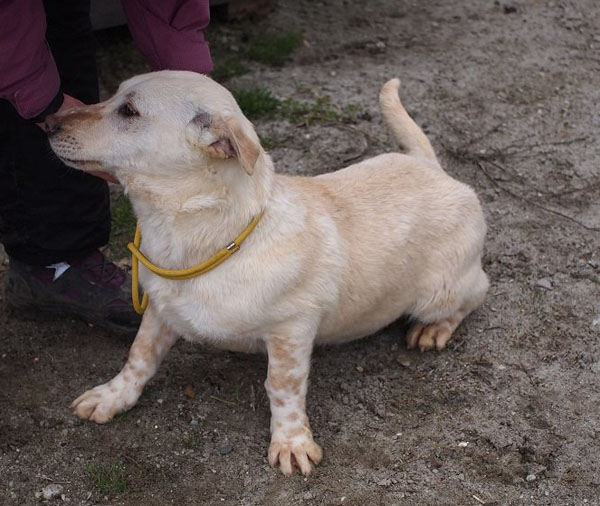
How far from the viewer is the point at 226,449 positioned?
3.34 m

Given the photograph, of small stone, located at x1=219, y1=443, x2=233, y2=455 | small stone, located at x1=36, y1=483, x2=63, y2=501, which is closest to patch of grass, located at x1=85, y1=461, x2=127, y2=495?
small stone, located at x1=36, y1=483, x2=63, y2=501

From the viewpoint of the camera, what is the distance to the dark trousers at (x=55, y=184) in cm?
348

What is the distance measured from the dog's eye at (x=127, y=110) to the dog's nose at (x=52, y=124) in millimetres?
225

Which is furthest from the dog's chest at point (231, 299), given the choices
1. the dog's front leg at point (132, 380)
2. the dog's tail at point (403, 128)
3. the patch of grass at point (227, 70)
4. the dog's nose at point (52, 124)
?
the patch of grass at point (227, 70)

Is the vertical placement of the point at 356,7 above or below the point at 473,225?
below

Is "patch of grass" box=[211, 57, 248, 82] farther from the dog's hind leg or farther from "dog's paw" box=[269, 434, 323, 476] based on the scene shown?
"dog's paw" box=[269, 434, 323, 476]

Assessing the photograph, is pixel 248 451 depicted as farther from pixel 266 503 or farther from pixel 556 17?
pixel 556 17

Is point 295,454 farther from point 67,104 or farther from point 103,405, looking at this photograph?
point 67,104

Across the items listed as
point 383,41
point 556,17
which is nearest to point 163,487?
point 383,41

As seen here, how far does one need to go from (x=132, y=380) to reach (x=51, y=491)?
1.73ft

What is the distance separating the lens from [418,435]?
340 centimetres

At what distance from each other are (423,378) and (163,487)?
4.01 ft

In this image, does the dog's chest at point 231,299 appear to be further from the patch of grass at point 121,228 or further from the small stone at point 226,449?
the patch of grass at point 121,228

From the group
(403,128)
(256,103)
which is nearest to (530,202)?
(403,128)
